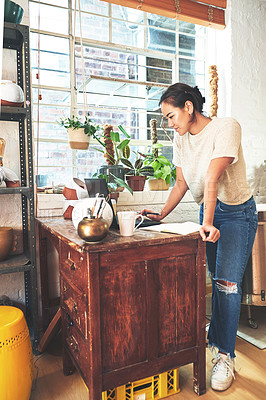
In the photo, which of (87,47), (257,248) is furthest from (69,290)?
(87,47)

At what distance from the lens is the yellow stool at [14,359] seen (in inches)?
59.9

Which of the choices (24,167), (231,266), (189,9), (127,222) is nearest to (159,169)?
(24,167)

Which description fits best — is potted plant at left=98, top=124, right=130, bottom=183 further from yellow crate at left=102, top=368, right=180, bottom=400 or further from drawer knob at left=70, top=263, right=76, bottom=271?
yellow crate at left=102, top=368, right=180, bottom=400

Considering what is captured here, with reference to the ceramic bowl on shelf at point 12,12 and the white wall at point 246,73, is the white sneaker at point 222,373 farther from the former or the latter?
the ceramic bowl on shelf at point 12,12

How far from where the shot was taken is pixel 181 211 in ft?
10.0

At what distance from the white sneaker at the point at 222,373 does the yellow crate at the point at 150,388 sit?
0.69 ft

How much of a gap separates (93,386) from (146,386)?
0.36 metres

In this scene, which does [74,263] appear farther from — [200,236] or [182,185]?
[182,185]

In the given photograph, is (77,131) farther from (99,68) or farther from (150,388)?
(150,388)

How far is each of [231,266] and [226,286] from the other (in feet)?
0.38

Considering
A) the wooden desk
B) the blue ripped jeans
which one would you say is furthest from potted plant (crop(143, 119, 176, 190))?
the wooden desk

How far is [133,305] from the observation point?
5.02 feet

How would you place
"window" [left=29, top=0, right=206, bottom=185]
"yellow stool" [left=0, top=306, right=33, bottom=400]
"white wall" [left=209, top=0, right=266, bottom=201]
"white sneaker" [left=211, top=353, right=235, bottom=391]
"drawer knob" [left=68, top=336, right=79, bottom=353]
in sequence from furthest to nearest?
"white wall" [left=209, top=0, right=266, bottom=201] < "window" [left=29, top=0, right=206, bottom=185] < "white sneaker" [left=211, top=353, right=235, bottom=391] < "drawer knob" [left=68, top=336, right=79, bottom=353] < "yellow stool" [left=0, top=306, right=33, bottom=400]

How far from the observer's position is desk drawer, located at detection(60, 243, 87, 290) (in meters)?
1.47
